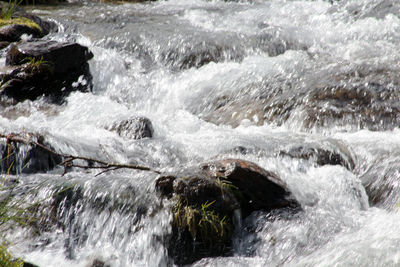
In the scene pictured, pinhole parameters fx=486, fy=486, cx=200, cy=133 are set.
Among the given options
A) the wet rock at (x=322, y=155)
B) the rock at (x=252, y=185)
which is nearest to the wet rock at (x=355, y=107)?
the wet rock at (x=322, y=155)

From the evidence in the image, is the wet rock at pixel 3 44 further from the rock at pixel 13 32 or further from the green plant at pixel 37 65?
the green plant at pixel 37 65

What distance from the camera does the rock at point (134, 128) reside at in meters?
4.93

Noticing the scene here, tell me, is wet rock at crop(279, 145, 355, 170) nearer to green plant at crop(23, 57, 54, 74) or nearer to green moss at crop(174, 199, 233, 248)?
green moss at crop(174, 199, 233, 248)

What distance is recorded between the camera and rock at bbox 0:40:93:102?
20.8 feet

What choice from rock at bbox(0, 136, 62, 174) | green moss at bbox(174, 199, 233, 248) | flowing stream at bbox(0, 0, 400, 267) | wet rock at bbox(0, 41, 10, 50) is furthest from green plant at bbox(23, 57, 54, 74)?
green moss at bbox(174, 199, 233, 248)

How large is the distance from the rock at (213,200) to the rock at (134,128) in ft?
5.27

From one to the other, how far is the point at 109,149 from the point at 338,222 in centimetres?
229

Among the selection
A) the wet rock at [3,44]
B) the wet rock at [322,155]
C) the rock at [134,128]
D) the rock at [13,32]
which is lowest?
the rock at [134,128]

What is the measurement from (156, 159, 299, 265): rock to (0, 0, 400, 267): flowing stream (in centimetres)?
8

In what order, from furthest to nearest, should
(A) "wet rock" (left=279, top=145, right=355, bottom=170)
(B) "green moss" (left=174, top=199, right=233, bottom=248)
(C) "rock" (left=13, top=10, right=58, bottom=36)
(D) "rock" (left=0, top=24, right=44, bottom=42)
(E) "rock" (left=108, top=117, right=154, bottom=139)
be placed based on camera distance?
(C) "rock" (left=13, top=10, right=58, bottom=36) → (D) "rock" (left=0, top=24, right=44, bottom=42) → (E) "rock" (left=108, top=117, right=154, bottom=139) → (A) "wet rock" (left=279, top=145, right=355, bottom=170) → (B) "green moss" (left=174, top=199, right=233, bottom=248)

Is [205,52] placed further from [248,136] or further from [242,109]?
[248,136]

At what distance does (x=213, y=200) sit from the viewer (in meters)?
3.17

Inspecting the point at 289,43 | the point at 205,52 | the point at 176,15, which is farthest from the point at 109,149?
the point at 176,15

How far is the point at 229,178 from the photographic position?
130 inches
